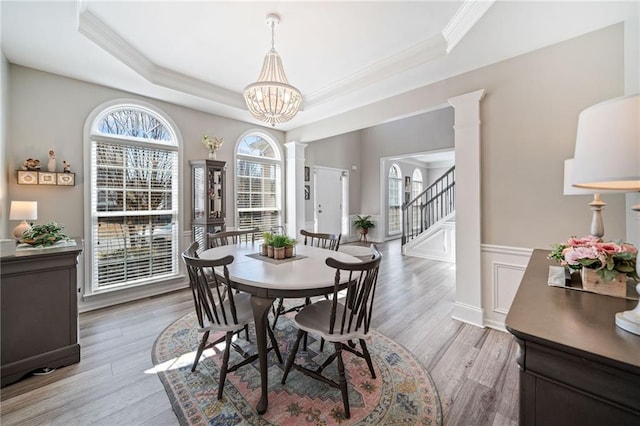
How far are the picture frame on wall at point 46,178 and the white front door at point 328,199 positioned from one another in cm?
499

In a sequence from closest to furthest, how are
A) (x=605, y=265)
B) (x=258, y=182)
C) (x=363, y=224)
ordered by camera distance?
(x=605, y=265)
(x=258, y=182)
(x=363, y=224)

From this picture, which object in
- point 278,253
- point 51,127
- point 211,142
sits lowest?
point 278,253

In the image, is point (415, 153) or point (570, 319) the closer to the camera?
point (570, 319)

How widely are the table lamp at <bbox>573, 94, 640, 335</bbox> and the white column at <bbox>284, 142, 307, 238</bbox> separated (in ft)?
14.9

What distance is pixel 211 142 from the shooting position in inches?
159

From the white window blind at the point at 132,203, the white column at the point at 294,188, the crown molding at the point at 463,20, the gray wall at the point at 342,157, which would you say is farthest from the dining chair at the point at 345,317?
the gray wall at the point at 342,157

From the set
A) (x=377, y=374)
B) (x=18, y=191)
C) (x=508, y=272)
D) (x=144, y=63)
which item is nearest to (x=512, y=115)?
(x=508, y=272)

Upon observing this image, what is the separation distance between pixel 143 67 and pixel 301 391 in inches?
144

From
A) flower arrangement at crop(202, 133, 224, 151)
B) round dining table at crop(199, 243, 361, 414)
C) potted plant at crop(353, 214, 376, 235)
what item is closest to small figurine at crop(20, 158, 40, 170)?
flower arrangement at crop(202, 133, 224, 151)

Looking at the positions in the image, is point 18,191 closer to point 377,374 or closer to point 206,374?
point 206,374

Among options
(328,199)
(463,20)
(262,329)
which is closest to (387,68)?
(463,20)

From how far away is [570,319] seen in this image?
90 cm

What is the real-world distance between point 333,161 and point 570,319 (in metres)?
6.80

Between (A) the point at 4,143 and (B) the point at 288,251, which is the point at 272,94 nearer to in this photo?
(B) the point at 288,251
